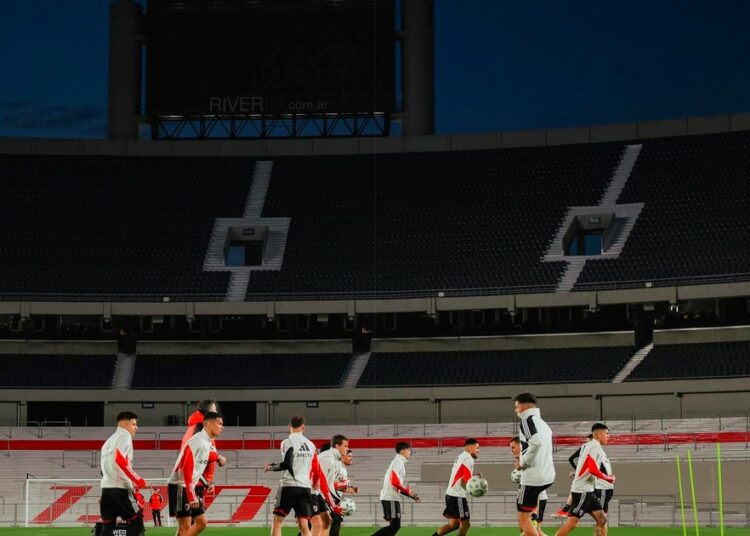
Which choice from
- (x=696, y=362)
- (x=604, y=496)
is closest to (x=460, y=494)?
(x=604, y=496)

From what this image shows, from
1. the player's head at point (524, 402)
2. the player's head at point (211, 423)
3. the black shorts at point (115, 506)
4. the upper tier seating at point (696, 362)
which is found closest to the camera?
the player's head at point (524, 402)

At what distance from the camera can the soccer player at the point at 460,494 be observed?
66.9 ft

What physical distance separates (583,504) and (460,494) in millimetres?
2203

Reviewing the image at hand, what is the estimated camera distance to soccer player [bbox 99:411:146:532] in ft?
52.6

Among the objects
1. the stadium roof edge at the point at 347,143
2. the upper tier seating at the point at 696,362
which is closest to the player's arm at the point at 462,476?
the upper tier seating at the point at 696,362

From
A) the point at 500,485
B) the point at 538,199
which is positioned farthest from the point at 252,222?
the point at 500,485

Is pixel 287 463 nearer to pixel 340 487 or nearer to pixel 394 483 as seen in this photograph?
pixel 340 487

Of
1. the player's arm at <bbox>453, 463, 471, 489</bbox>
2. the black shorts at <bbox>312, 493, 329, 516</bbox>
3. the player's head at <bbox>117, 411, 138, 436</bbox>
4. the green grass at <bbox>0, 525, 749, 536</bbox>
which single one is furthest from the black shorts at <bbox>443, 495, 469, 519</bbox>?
the player's head at <bbox>117, 411, 138, 436</bbox>

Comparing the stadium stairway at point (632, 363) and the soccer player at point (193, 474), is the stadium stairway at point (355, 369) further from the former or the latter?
the soccer player at point (193, 474)

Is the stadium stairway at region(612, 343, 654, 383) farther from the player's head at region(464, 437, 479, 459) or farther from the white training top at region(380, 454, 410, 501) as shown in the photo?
the white training top at region(380, 454, 410, 501)

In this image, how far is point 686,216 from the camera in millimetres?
53219

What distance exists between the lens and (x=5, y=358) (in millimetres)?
52781

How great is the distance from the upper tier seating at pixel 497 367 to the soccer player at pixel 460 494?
2822 centimetres

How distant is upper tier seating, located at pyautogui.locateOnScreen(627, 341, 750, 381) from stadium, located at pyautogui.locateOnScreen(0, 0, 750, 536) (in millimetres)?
120
